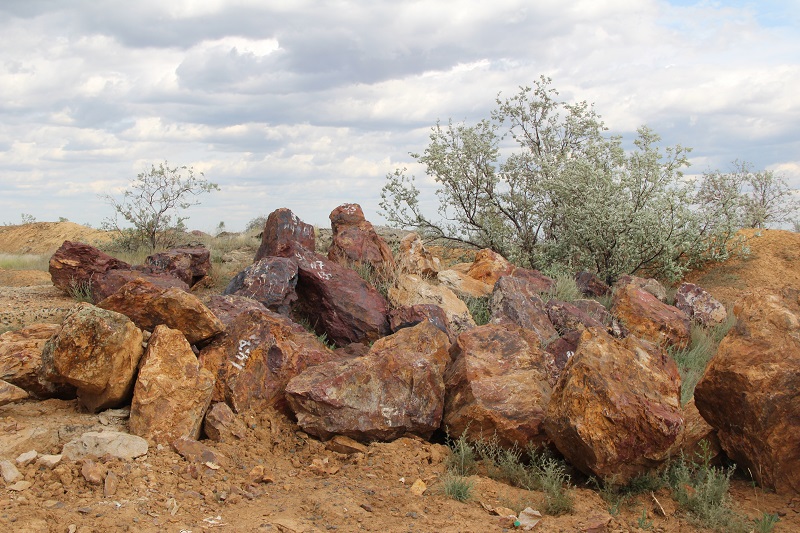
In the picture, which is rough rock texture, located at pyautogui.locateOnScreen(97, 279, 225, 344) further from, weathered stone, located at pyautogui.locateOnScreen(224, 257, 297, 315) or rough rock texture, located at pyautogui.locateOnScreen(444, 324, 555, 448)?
rough rock texture, located at pyautogui.locateOnScreen(444, 324, 555, 448)

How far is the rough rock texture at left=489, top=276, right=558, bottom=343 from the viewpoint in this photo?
728 cm

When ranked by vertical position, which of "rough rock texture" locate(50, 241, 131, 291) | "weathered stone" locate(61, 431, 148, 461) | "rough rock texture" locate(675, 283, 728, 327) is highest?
"rough rock texture" locate(50, 241, 131, 291)

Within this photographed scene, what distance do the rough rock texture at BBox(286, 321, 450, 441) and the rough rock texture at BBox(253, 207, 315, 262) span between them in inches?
148

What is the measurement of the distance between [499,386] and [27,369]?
3419 mm

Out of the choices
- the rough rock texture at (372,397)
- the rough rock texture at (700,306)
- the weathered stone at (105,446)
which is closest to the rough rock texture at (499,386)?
the rough rock texture at (372,397)

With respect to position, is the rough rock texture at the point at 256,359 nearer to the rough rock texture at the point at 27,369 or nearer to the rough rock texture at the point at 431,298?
the rough rock texture at the point at 27,369

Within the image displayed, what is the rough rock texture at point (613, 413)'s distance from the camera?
4.32m

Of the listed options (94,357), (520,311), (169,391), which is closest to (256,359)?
(169,391)

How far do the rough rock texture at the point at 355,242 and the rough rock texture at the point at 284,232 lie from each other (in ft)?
1.19

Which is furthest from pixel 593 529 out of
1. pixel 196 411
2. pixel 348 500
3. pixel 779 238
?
pixel 779 238

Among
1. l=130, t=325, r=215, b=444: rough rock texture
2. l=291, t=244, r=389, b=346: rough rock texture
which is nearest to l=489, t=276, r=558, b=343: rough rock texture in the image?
l=291, t=244, r=389, b=346: rough rock texture

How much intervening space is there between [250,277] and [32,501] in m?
3.77

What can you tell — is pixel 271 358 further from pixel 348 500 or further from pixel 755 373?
pixel 755 373

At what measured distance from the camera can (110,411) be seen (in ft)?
15.7
